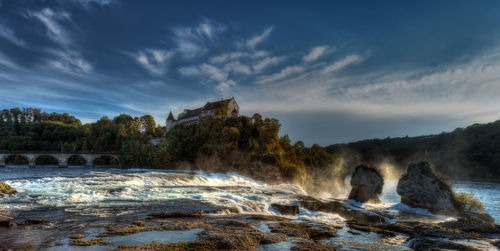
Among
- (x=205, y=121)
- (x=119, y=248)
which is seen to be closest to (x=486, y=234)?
(x=119, y=248)

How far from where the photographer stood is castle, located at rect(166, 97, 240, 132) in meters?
81.2

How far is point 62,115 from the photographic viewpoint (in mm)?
141375

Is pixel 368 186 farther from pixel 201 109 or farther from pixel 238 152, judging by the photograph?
pixel 201 109

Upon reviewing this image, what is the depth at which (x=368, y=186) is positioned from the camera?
31.7 m

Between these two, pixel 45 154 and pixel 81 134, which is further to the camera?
pixel 81 134

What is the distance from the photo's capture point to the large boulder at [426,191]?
24188 mm

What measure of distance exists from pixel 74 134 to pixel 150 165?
207ft

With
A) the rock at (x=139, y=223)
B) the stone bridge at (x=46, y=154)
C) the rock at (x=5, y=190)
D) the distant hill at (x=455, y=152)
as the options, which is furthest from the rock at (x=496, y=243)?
the stone bridge at (x=46, y=154)

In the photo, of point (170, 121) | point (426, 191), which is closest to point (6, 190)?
point (426, 191)

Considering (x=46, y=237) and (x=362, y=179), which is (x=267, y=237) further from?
(x=362, y=179)

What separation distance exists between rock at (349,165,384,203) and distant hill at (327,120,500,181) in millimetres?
A: 38060

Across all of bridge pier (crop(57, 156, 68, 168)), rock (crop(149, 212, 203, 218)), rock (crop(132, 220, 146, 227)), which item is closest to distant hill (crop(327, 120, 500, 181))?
rock (crop(149, 212, 203, 218))

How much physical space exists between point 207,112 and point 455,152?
90.1 meters

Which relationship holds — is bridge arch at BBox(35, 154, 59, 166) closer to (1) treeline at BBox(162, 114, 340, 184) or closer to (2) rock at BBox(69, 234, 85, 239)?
(1) treeline at BBox(162, 114, 340, 184)
